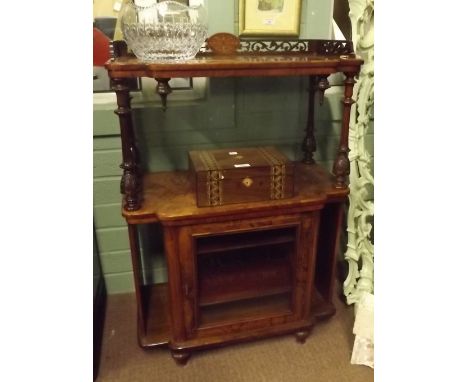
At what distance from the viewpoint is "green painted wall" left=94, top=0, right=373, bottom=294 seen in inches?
66.0

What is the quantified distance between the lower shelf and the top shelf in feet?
2.86

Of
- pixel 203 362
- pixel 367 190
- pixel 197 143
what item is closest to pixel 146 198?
pixel 197 143

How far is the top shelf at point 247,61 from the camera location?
116 cm

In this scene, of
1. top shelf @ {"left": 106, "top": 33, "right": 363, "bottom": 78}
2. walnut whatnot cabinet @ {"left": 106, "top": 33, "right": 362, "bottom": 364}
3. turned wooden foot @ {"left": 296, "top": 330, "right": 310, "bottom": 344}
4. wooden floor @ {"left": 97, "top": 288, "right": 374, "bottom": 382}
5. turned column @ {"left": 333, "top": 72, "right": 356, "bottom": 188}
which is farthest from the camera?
turned wooden foot @ {"left": 296, "top": 330, "right": 310, "bottom": 344}

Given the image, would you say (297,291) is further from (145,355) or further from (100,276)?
(100,276)

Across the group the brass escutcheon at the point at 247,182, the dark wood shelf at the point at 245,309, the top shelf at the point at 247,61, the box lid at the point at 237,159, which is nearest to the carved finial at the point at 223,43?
the top shelf at the point at 247,61

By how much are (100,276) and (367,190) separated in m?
1.24

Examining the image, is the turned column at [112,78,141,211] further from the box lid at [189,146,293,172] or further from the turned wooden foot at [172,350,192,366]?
the turned wooden foot at [172,350,192,366]

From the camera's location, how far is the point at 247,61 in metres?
1.24

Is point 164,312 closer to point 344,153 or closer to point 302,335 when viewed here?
point 302,335

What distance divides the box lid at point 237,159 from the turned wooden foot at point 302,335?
0.70 metres

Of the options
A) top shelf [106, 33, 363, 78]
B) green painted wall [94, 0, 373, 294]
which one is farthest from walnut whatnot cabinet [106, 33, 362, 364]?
green painted wall [94, 0, 373, 294]

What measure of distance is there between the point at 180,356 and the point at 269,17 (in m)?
1.35
